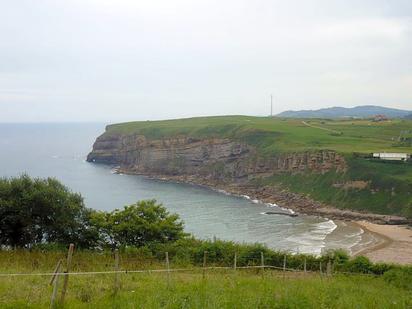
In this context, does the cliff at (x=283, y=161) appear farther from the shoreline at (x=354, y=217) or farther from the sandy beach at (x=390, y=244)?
the sandy beach at (x=390, y=244)

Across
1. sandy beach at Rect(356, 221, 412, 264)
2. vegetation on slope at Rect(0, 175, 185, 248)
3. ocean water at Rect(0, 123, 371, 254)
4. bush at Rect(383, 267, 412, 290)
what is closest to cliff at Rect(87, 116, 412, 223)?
sandy beach at Rect(356, 221, 412, 264)

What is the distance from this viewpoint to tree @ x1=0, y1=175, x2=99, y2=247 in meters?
35.3

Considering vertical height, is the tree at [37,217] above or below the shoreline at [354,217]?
above

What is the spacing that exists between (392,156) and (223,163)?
43.9m

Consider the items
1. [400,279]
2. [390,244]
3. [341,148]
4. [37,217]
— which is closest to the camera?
[400,279]

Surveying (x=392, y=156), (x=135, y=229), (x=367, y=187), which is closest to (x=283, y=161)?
(x=392, y=156)

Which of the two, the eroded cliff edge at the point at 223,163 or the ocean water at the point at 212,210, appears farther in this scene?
the eroded cliff edge at the point at 223,163

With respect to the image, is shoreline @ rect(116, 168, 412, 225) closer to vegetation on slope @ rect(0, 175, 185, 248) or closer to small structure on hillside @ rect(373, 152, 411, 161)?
small structure on hillside @ rect(373, 152, 411, 161)

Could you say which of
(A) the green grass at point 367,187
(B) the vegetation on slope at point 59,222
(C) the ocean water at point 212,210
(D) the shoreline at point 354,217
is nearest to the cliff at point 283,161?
(A) the green grass at point 367,187

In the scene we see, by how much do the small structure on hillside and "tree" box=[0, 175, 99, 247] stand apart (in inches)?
2997

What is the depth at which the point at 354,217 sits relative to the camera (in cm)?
8175

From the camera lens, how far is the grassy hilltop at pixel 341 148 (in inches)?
3406

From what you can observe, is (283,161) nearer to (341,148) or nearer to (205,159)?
(341,148)

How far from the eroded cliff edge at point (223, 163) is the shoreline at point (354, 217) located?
0.57 feet
